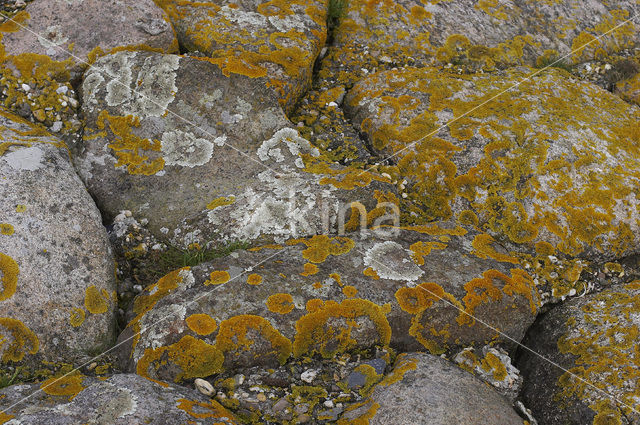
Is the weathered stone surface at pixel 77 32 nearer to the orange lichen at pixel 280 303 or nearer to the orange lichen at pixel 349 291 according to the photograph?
the orange lichen at pixel 280 303

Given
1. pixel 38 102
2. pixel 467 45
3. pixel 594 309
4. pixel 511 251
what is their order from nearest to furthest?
1. pixel 594 309
2. pixel 511 251
3. pixel 38 102
4. pixel 467 45

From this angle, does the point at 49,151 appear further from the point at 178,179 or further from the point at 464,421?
the point at 464,421

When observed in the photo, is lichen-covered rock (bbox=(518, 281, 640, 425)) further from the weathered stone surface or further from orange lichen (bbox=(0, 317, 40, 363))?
the weathered stone surface

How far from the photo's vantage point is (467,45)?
783 cm

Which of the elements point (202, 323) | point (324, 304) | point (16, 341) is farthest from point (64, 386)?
point (324, 304)

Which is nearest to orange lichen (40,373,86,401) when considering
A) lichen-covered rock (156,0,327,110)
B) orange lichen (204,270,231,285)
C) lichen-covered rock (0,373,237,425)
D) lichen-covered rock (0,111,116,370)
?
lichen-covered rock (0,373,237,425)

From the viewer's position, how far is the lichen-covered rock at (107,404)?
3.49 m

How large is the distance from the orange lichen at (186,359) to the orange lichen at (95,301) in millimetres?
680

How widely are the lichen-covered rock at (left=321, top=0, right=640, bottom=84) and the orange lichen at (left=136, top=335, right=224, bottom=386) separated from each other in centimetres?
443

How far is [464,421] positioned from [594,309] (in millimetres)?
2151

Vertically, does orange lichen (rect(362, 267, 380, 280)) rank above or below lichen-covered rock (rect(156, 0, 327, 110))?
below

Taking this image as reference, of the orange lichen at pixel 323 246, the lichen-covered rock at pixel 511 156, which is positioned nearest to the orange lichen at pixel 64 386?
the orange lichen at pixel 323 246

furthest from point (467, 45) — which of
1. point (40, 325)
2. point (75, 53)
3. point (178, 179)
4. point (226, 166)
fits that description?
point (40, 325)

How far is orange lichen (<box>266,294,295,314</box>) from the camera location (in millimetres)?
4469
